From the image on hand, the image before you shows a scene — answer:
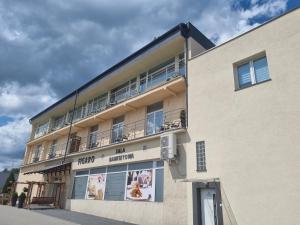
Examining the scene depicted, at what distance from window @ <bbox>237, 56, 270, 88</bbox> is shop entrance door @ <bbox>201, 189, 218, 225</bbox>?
499cm

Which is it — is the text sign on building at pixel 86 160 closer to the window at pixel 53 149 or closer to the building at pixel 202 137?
the building at pixel 202 137

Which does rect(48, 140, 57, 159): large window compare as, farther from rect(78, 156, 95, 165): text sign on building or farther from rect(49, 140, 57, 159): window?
rect(78, 156, 95, 165): text sign on building

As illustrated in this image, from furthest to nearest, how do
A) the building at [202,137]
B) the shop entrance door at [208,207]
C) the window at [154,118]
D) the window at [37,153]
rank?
the window at [37,153]
the window at [154,118]
the shop entrance door at [208,207]
the building at [202,137]

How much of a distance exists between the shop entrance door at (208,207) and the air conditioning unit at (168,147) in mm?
2287

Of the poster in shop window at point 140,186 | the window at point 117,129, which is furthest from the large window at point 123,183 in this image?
the window at point 117,129

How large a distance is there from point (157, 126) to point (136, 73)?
5216mm

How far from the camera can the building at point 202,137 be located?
8922 mm

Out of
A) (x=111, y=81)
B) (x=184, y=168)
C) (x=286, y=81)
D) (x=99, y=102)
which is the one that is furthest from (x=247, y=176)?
(x=99, y=102)

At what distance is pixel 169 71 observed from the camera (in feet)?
52.7

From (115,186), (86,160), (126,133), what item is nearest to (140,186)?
(115,186)

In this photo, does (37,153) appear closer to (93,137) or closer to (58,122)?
(58,122)

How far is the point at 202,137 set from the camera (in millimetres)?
11375

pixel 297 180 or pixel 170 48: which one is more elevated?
pixel 170 48

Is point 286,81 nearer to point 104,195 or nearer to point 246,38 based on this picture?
point 246,38
